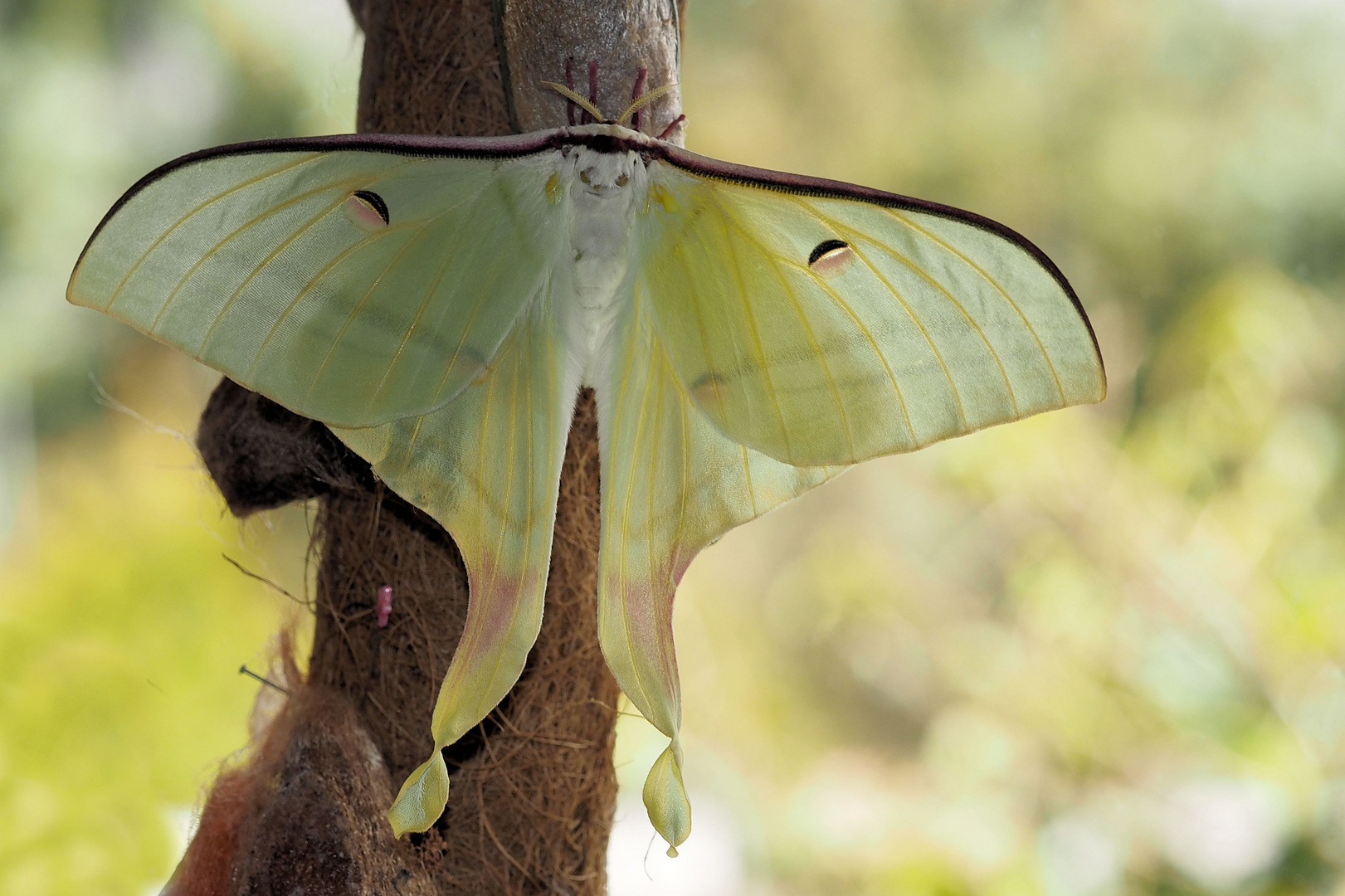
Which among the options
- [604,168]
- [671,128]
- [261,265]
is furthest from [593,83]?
[261,265]

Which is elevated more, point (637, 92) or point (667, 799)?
point (637, 92)

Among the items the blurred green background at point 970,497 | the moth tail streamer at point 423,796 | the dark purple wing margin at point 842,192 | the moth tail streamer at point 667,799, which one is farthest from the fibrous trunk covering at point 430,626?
the blurred green background at point 970,497

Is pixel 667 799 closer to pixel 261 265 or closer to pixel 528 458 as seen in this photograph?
pixel 528 458

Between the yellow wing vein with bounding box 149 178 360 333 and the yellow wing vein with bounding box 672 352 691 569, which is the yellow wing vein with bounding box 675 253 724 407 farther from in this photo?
the yellow wing vein with bounding box 149 178 360 333

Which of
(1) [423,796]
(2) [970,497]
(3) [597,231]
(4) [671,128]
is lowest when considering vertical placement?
(1) [423,796]

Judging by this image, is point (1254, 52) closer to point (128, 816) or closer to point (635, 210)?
point (635, 210)

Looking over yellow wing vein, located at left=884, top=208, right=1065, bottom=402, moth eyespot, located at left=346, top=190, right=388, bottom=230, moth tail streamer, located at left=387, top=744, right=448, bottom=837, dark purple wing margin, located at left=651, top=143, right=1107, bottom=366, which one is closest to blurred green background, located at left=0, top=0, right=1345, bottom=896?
moth tail streamer, located at left=387, top=744, right=448, bottom=837

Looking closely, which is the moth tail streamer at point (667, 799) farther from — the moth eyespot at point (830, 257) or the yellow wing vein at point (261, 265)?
the yellow wing vein at point (261, 265)
